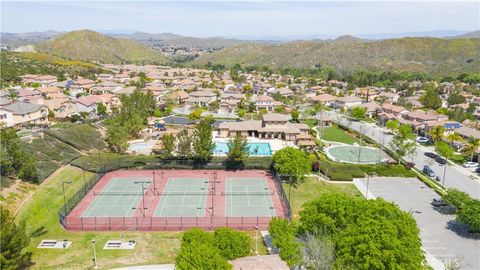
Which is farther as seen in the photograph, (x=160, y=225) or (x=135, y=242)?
(x=160, y=225)

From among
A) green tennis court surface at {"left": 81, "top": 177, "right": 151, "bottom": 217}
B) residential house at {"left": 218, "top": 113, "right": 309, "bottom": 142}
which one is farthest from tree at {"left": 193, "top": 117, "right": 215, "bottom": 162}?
residential house at {"left": 218, "top": 113, "right": 309, "bottom": 142}

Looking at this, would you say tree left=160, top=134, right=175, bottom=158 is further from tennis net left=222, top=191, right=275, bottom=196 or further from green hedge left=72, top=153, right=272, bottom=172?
tennis net left=222, top=191, right=275, bottom=196

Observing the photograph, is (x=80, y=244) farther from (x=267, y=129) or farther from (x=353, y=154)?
(x=353, y=154)

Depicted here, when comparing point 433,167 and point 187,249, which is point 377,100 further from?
point 187,249

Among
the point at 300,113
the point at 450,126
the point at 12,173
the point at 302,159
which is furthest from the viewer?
the point at 300,113

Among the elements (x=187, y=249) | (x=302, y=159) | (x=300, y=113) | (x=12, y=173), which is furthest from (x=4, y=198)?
(x=300, y=113)

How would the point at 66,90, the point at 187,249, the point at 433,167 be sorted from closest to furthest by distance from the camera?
the point at 187,249, the point at 433,167, the point at 66,90

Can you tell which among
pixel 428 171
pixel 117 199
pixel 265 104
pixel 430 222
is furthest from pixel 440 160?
pixel 117 199

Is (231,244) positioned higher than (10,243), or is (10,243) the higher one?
(10,243)
